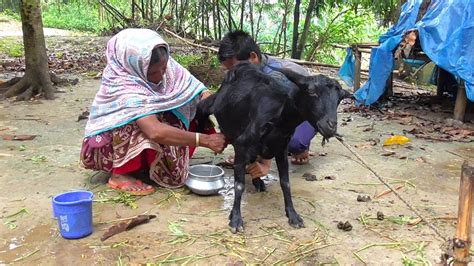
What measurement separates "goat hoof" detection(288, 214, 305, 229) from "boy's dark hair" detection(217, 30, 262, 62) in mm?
1303

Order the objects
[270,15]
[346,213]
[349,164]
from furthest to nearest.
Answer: [270,15], [349,164], [346,213]

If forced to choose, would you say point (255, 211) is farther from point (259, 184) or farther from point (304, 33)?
point (304, 33)

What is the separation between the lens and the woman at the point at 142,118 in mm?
3355

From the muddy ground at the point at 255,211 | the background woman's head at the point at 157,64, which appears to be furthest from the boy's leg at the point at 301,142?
the background woman's head at the point at 157,64

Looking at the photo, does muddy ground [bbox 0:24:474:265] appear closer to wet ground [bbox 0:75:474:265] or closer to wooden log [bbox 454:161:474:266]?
wet ground [bbox 0:75:474:265]

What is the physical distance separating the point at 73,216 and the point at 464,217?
208cm

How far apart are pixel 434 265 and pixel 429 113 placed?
483 cm

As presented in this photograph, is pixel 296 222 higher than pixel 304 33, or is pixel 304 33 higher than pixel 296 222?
pixel 304 33

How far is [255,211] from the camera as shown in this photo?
3.36 meters

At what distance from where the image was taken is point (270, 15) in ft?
46.5

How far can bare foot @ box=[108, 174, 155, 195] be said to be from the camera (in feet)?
11.9

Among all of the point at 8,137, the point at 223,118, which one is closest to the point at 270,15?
the point at 8,137

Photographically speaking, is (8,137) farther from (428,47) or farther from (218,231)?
(428,47)

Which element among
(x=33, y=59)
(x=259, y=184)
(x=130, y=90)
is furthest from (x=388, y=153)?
(x=33, y=59)
